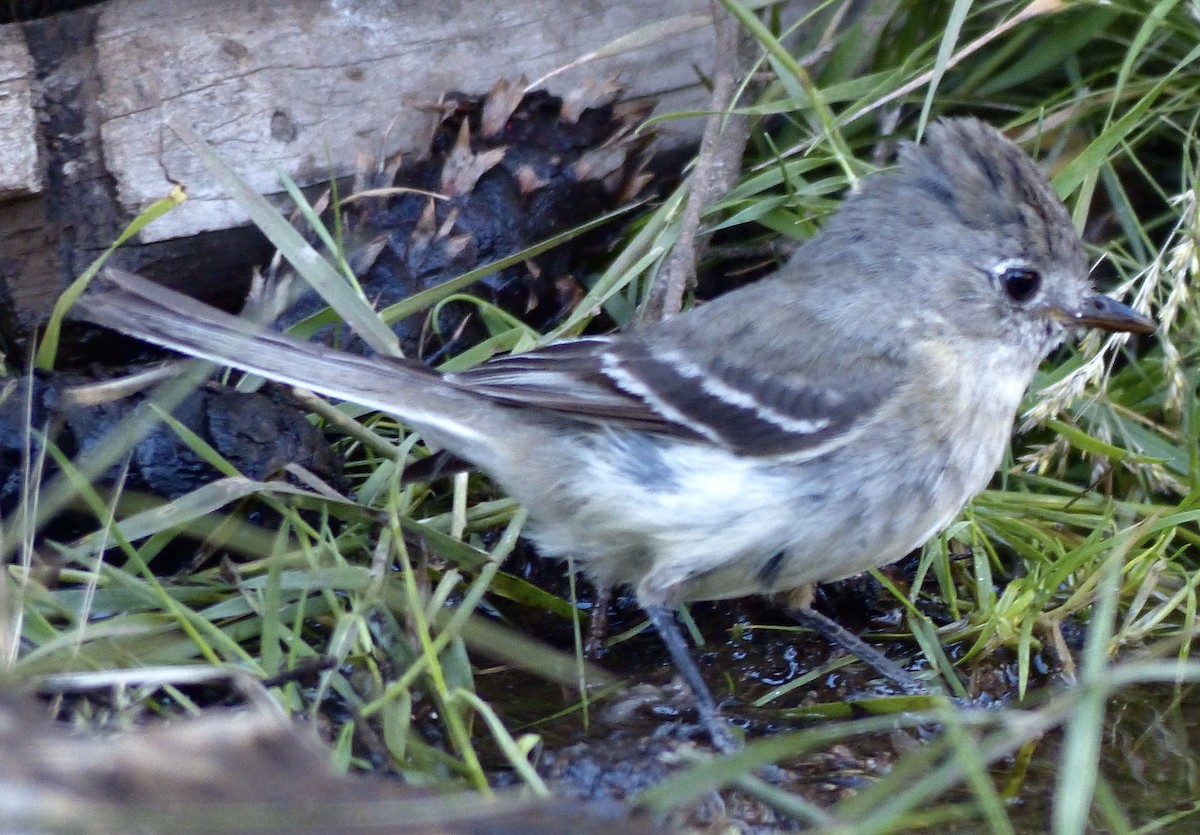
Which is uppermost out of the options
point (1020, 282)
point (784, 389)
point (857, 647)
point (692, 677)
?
point (1020, 282)

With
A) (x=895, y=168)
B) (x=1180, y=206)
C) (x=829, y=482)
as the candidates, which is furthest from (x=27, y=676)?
(x=1180, y=206)

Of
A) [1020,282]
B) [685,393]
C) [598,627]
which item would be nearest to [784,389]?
[685,393]

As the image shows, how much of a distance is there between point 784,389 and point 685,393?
238 mm

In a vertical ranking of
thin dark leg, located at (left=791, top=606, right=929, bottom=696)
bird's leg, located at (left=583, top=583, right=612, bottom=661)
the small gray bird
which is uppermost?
the small gray bird

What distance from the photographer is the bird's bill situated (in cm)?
342

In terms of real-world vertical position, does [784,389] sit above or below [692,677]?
above

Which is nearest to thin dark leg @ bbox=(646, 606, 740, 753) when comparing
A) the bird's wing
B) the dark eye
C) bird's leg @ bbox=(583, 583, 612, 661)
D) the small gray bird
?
the small gray bird

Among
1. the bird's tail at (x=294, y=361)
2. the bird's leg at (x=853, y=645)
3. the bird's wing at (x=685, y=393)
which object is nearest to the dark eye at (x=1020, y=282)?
the bird's wing at (x=685, y=393)

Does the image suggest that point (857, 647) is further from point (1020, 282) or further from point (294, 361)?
point (294, 361)

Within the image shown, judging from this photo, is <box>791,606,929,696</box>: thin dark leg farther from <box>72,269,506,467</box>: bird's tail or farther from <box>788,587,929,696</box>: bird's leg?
<box>72,269,506,467</box>: bird's tail

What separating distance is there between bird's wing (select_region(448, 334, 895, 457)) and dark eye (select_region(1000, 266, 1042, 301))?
16.7 inches

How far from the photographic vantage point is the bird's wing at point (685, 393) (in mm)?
3213

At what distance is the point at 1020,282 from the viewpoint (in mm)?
3402

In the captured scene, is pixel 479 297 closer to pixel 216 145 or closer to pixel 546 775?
pixel 216 145
